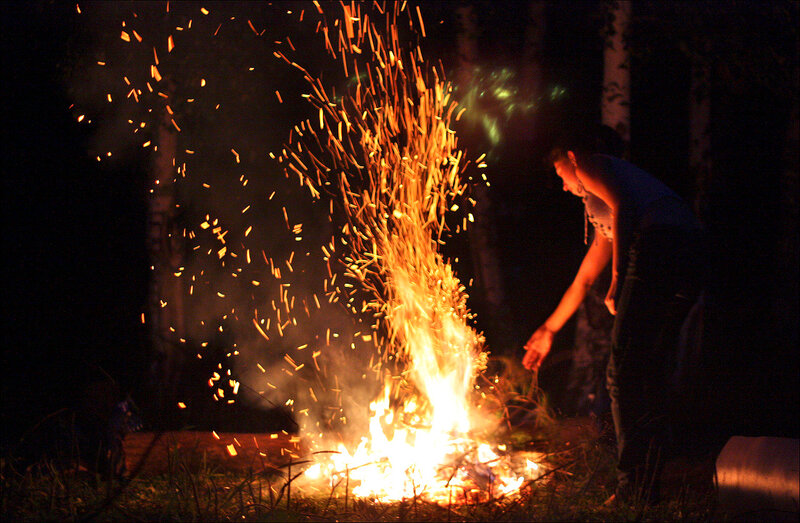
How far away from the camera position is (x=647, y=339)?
447 cm

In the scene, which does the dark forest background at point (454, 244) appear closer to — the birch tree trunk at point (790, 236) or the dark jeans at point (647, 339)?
the birch tree trunk at point (790, 236)

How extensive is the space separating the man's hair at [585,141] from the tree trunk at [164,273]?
5757 millimetres

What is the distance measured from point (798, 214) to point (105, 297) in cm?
926

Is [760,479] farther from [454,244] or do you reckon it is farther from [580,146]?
[454,244]

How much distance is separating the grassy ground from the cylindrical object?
25cm

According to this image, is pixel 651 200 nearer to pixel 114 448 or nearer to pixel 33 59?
pixel 114 448

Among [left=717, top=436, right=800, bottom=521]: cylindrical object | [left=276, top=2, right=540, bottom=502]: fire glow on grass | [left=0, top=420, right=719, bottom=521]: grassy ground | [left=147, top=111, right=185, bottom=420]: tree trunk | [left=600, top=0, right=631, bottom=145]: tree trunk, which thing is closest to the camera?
[left=717, top=436, right=800, bottom=521]: cylindrical object

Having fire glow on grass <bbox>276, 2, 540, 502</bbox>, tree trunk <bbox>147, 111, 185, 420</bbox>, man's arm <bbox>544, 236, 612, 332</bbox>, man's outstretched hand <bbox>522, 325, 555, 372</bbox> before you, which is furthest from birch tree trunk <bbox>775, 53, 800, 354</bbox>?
tree trunk <bbox>147, 111, 185, 420</bbox>

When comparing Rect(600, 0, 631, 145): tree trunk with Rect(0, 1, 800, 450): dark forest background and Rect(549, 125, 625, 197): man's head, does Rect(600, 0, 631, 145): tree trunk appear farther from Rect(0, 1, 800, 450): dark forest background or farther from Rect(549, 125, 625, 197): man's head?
Rect(549, 125, 625, 197): man's head

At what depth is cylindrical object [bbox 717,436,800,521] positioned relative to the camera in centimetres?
360

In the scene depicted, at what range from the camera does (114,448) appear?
4887 millimetres

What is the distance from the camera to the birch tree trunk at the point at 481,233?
8.55 m

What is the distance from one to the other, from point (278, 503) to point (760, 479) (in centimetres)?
236

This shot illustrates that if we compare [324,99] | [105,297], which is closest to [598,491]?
[324,99]
